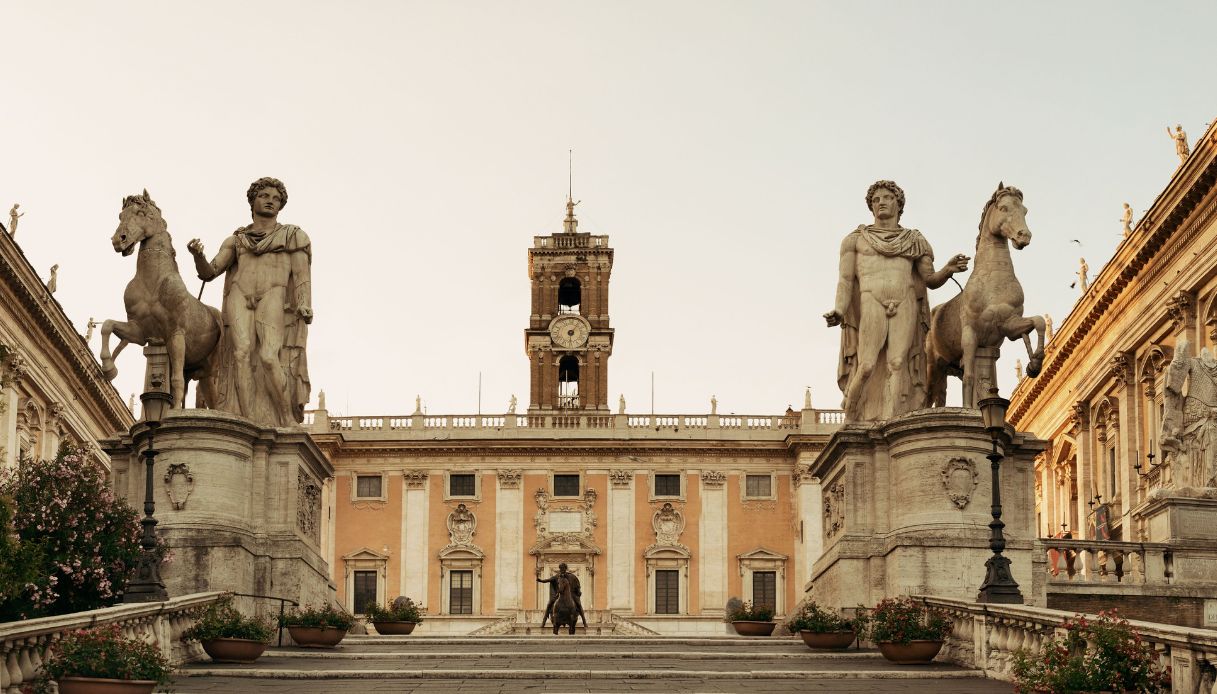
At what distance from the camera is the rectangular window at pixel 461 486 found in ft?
275

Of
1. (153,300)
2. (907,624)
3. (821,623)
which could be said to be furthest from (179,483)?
(907,624)

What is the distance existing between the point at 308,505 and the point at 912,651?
32.3 feet

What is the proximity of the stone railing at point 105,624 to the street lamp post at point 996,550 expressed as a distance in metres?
8.77

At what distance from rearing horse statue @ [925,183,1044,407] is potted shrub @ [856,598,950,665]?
4842mm

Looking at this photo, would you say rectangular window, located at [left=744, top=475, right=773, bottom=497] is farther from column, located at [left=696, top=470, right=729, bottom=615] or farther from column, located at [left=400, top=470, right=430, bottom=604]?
column, located at [left=400, top=470, right=430, bottom=604]

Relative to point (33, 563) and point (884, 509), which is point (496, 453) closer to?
point (884, 509)

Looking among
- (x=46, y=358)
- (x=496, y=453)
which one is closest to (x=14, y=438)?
(x=46, y=358)

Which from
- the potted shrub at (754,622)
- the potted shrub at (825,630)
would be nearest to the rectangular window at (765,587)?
the potted shrub at (754,622)

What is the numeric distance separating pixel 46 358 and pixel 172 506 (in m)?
40.5

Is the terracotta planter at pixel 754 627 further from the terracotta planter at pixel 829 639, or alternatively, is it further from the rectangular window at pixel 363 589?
the rectangular window at pixel 363 589

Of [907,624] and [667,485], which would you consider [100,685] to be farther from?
[667,485]

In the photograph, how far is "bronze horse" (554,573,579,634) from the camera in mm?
33844

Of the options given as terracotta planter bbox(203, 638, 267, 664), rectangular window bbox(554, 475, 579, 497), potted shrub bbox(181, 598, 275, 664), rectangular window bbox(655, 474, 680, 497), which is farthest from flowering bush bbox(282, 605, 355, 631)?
rectangular window bbox(655, 474, 680, 497)

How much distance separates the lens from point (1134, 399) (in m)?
60.0
